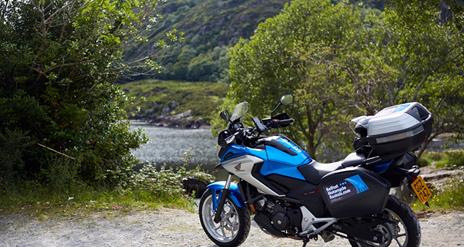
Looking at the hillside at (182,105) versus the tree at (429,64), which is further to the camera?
the hillside at (182,105)

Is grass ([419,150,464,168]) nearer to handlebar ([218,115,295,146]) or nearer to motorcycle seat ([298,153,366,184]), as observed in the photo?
handlebar ([218,115,295,146])

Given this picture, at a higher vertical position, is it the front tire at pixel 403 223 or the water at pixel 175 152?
the front tire at pixel 403 223

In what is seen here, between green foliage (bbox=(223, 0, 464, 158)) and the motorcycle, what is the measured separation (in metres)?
A: 8.91

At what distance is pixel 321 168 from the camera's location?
19.9 feet

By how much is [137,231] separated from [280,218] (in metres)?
2.86

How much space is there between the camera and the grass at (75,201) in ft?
30.8

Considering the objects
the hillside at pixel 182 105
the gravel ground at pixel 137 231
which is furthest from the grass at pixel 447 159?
the hillside at pixel 182 105

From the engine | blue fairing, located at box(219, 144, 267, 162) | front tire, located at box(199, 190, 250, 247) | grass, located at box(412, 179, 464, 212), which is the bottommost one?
grass, located at box(412, 179, 464, 212)

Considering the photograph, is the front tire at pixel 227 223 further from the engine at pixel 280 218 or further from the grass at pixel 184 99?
the grass at pixel 184 99

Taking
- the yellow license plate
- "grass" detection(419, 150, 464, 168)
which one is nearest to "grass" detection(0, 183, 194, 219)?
the yellow license plate

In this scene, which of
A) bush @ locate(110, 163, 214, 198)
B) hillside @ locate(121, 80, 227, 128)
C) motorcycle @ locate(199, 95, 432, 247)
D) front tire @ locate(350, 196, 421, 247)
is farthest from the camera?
hillside @ locate(121, 80, 227, 128)

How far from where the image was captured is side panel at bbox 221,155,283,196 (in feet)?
20.9

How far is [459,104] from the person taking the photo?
22469 millimetres

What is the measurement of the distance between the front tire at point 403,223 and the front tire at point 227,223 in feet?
6.22
